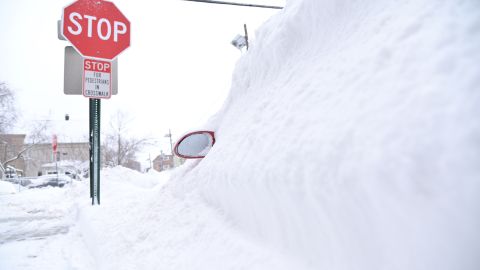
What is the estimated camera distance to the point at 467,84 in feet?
2.84

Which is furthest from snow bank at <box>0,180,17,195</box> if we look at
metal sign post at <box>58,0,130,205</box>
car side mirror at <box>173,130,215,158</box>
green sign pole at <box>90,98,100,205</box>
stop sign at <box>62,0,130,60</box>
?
car side mirror at <box>173,130,215,158</box>

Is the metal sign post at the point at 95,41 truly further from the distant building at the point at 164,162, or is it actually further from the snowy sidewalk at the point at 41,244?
the distant building at the point at 164,162

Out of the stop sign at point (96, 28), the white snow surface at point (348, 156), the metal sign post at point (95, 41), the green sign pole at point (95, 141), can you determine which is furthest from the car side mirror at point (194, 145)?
the green sign pole at point (95, 141)

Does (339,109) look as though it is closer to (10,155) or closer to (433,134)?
(433,134)

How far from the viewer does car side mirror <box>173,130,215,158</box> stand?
10.7ft

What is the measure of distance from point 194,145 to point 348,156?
2472 millimetres

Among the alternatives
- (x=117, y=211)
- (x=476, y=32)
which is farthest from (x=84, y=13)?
(x=476, y=32)

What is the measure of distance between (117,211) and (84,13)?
3.68 m

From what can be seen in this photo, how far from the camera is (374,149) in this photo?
1000 mm

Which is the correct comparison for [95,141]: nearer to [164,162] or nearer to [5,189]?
[5,189]

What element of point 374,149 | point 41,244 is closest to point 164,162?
point 41,244

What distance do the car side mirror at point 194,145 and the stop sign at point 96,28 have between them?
340 cm

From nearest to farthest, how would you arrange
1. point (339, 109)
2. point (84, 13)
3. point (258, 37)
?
1. point (339, 109)
2. point (258, 37)
3. point (84, 13)

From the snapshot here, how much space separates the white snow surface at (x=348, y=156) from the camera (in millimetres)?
832
